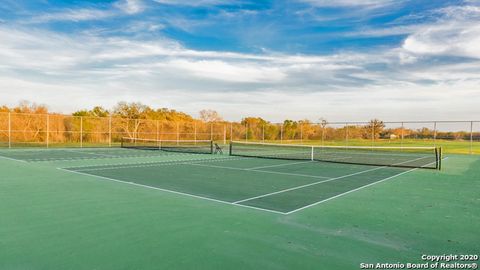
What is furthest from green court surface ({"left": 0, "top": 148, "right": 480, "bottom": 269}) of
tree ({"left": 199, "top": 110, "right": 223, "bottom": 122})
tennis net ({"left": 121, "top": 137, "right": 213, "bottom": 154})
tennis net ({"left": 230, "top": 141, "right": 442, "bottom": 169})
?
tree ({"left": 199, "top": 110, "right": 223, "bottom": 122})

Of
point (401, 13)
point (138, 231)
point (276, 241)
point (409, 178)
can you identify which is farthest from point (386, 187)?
point (401, 13)

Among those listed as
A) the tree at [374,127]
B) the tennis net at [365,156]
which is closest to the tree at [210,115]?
the tree at [374,127]

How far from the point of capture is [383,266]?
3.08 m

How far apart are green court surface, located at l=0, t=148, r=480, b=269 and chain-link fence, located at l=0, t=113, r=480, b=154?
57.8 ft

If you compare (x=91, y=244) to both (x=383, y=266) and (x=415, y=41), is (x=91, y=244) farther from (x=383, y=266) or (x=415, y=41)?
(x=415, y=41)

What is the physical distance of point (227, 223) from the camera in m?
4.48

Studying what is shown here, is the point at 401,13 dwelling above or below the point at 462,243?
above

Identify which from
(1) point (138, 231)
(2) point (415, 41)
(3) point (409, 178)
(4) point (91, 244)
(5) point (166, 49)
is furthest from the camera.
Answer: (5) point (166, 49)

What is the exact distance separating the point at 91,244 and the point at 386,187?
21.5 feet

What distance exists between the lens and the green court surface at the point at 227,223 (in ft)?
10.6

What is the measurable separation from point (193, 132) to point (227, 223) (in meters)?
27.4

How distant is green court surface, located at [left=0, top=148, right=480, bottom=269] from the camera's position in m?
3.22

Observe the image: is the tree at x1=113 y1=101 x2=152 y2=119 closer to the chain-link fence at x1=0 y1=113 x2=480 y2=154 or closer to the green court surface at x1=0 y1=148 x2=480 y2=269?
the chain-link fence at x1=0 y1=113 x2=480 y2=154

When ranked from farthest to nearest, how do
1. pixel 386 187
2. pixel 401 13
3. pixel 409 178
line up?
pixel 401 13
pixel 409 178
pixel 386 187
